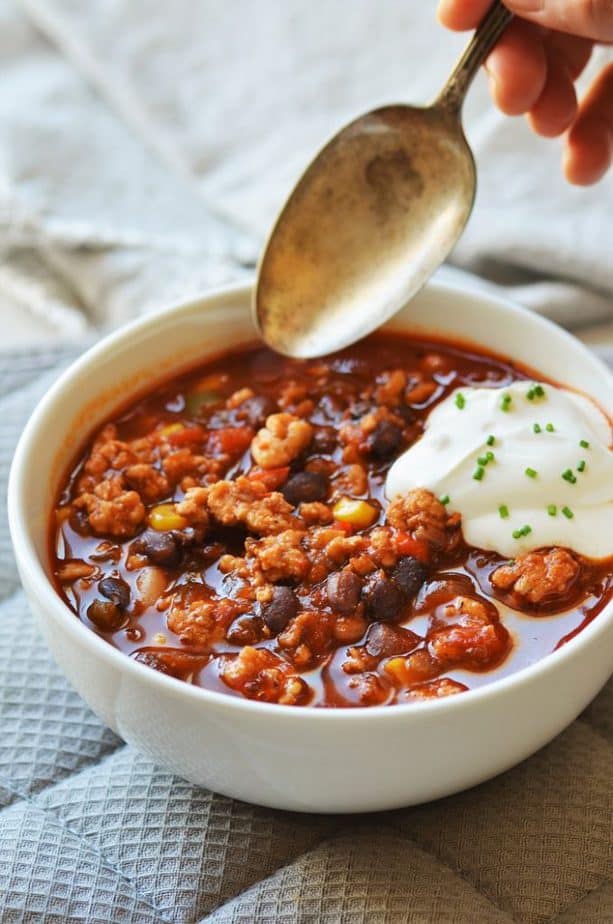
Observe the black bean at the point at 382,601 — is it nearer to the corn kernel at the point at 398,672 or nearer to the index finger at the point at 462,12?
the corn kernel at the point at 398,672

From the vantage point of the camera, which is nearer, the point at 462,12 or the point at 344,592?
the point at 344,592

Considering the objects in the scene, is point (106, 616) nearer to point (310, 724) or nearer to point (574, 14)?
point (310, 724)

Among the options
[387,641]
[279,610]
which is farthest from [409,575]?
[279,610]

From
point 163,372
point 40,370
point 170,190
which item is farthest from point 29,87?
point 163,372

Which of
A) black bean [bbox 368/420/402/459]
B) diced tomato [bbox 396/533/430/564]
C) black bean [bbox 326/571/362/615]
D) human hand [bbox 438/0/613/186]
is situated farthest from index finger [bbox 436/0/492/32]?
black bean [bbox 326/571/362/615]

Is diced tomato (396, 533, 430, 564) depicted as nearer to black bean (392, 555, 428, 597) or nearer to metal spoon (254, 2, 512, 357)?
black bean (392, 555, 428, 597)

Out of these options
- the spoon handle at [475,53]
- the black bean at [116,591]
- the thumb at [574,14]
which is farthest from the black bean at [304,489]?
the thumb at [574,14]

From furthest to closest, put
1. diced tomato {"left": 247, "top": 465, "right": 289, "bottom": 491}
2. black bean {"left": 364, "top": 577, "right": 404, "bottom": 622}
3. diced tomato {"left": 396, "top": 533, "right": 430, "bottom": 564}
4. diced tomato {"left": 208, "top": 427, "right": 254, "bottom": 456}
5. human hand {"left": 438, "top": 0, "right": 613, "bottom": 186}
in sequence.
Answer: human hand {"left": 438, "top": 0, "right": 613, "bottom": 186}, diced tomato {"left": 208, "top": 427, "right": 254, "bottom": 456}, diced tomato {"left": 247, "top": 465, "right": 289, "bottom": 491}, diced tomato {"left": 396, "top": 533, "right": 430, "bottom": 564}, black bean {"left": 364, "top": 577, "right": 404, "bottom": 622}
